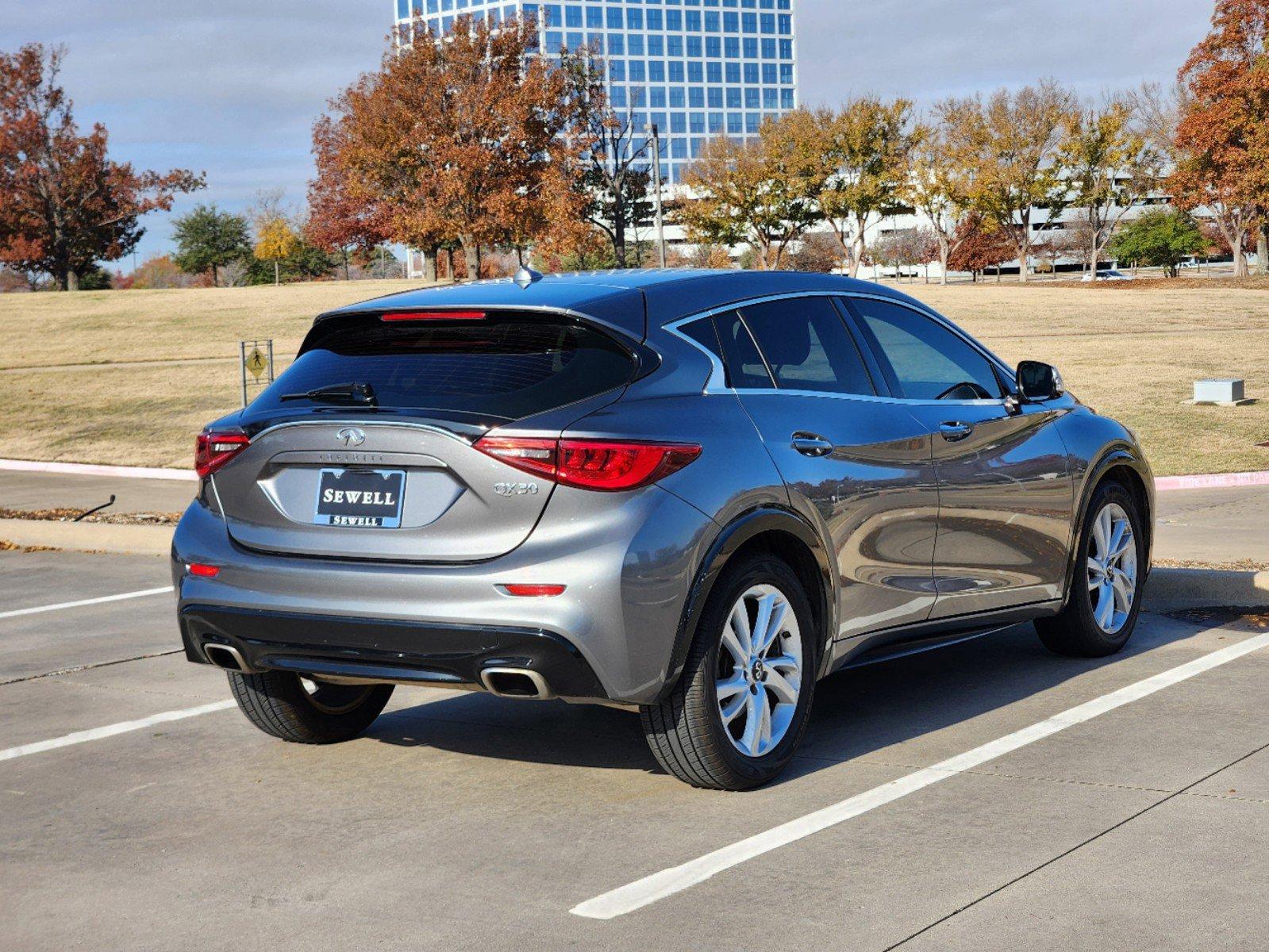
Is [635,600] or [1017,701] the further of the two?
[1017,701]

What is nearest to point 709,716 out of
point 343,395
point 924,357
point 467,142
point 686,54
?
point 343,395

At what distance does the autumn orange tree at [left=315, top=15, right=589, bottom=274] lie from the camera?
55250 millimetres

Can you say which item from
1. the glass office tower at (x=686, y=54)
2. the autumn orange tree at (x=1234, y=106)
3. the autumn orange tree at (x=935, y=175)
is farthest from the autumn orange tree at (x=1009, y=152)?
the glass office tower at (x=686, y=54)

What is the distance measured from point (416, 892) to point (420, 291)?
2186mm

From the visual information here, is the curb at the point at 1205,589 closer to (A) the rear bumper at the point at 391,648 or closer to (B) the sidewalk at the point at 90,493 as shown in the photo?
(A) the rear bumper at the point at 391,648

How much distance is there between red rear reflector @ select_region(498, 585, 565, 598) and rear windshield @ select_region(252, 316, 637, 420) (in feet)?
1.69

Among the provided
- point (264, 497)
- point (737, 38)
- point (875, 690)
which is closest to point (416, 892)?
point (264, 497)

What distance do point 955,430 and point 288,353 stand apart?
30909mm

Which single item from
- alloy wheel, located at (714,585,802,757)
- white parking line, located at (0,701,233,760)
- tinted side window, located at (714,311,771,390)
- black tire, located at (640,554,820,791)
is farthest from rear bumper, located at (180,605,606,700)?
white parking line, located at (0,701,233,760)

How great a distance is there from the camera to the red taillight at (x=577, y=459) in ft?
15.1

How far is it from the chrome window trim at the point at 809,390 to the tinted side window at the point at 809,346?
2 centimetres

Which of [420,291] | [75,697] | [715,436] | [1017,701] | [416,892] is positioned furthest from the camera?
[75,697]

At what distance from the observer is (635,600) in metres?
4.61

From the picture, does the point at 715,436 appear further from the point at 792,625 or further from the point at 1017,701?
the point at 1017,701
